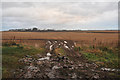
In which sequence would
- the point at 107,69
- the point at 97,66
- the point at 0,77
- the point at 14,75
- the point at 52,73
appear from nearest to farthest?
1. the point at 0,77
2. the point at 14,75
3. the point at 52,73
4. the point at 107,69
5. the point at 97,66

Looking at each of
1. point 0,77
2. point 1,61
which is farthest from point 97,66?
point 1,61

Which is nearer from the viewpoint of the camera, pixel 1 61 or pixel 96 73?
pixel 96 73

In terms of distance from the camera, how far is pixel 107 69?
8.95 metres

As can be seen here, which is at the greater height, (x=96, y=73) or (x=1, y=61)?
(x=1, y=61)

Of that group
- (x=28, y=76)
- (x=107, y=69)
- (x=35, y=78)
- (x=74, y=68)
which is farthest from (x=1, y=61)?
(x=107, y=69)

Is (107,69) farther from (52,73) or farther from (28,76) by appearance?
(28,76)

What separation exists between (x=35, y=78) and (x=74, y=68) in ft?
12.8

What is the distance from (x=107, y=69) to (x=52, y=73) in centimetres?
539

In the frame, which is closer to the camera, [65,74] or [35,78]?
[35,78]

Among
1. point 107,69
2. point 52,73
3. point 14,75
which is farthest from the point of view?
point 107,69

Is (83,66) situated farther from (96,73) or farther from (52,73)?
(52,73)

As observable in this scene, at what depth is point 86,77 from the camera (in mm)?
7457

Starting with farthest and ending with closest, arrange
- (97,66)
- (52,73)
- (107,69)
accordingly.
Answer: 1. (97,66)
2. (107,69)
3. (52,73)

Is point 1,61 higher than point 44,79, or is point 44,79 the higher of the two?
point 1,61
